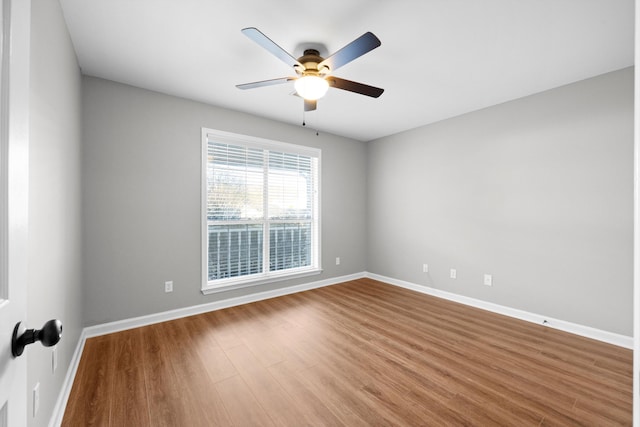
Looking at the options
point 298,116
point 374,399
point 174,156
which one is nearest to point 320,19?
point 298,116

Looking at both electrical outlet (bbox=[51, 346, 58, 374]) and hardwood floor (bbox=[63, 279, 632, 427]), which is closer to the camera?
electrical outlet (bbox=[51, 346, 58, 374])

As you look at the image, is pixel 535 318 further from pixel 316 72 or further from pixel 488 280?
pixel 316 72

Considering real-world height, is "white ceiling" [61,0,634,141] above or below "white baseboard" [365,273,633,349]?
above

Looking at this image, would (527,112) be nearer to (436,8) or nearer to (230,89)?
(436,8)

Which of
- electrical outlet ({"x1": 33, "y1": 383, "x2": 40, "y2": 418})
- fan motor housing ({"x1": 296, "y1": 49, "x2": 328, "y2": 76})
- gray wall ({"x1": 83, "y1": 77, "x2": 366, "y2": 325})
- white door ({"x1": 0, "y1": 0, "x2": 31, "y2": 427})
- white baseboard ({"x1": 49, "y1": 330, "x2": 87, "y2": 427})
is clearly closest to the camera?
white door ({"x1": 0, "y1": 0, "x2": 31, "y2": 427})

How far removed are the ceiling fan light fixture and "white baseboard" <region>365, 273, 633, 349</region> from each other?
3.26m

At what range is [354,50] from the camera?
1804 millimetres

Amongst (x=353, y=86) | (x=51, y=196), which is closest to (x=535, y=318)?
(x=353, y=86)

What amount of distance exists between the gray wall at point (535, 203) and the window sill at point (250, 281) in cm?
168

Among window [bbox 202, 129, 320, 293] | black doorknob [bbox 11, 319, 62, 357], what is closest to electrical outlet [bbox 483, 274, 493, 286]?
window [bbox 202, 129, 320, 293]

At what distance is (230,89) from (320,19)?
4.75 feet

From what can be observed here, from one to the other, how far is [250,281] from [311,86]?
102 inches

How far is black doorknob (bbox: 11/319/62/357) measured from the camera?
1.96ft

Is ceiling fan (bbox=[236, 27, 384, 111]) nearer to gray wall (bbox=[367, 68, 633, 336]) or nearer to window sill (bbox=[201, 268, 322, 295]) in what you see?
A: gray wall (bbox=[367, 68, 633, 336])
